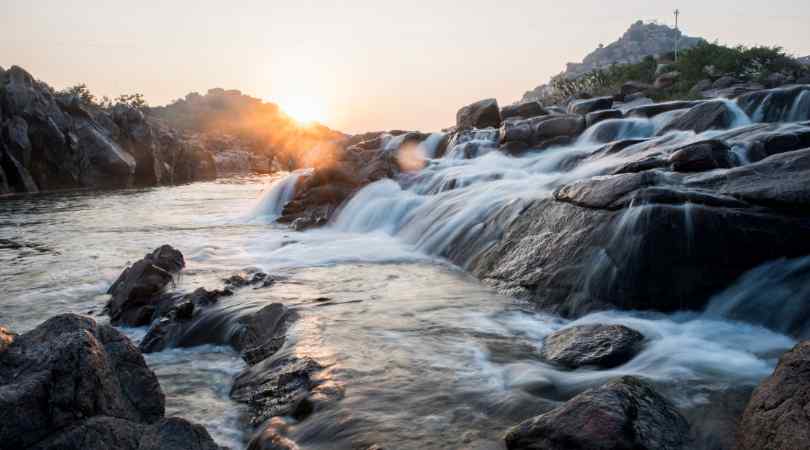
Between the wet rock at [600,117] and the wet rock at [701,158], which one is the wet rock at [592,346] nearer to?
the wet rock at [701,158]

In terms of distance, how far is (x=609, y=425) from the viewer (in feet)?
12.5

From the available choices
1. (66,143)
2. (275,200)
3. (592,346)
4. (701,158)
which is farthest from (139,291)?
(66,143)

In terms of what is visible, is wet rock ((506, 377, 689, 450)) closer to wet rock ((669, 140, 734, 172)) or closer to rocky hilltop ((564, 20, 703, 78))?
wet rock ((669, 140, 734, 172))

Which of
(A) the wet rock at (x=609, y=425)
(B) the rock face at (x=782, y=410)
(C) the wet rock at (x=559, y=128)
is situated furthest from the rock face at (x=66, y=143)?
(B) the rock face at (x=782, y=410)

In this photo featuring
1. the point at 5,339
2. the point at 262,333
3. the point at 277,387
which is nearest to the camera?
the point at 5,339

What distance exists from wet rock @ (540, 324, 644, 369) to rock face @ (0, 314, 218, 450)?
3.41 metres

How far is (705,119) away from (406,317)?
12030mm

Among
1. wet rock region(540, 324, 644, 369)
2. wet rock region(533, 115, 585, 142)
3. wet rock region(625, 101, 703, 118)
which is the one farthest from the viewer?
wet rock region(533, 115, 585, 142)

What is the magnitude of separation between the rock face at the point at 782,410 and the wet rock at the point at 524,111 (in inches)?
957

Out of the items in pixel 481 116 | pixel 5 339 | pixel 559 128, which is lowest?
pixel 5 339

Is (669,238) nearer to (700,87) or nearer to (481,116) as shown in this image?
(481,116)

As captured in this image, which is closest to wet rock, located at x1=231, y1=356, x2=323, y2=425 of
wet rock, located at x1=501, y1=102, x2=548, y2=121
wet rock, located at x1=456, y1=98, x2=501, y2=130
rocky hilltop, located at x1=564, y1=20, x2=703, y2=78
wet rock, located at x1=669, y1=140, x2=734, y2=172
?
wet rock, located at x1=669, y1=140, x2=734, y2=172

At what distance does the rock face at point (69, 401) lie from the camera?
3.47m

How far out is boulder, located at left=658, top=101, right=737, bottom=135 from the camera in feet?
52.2
